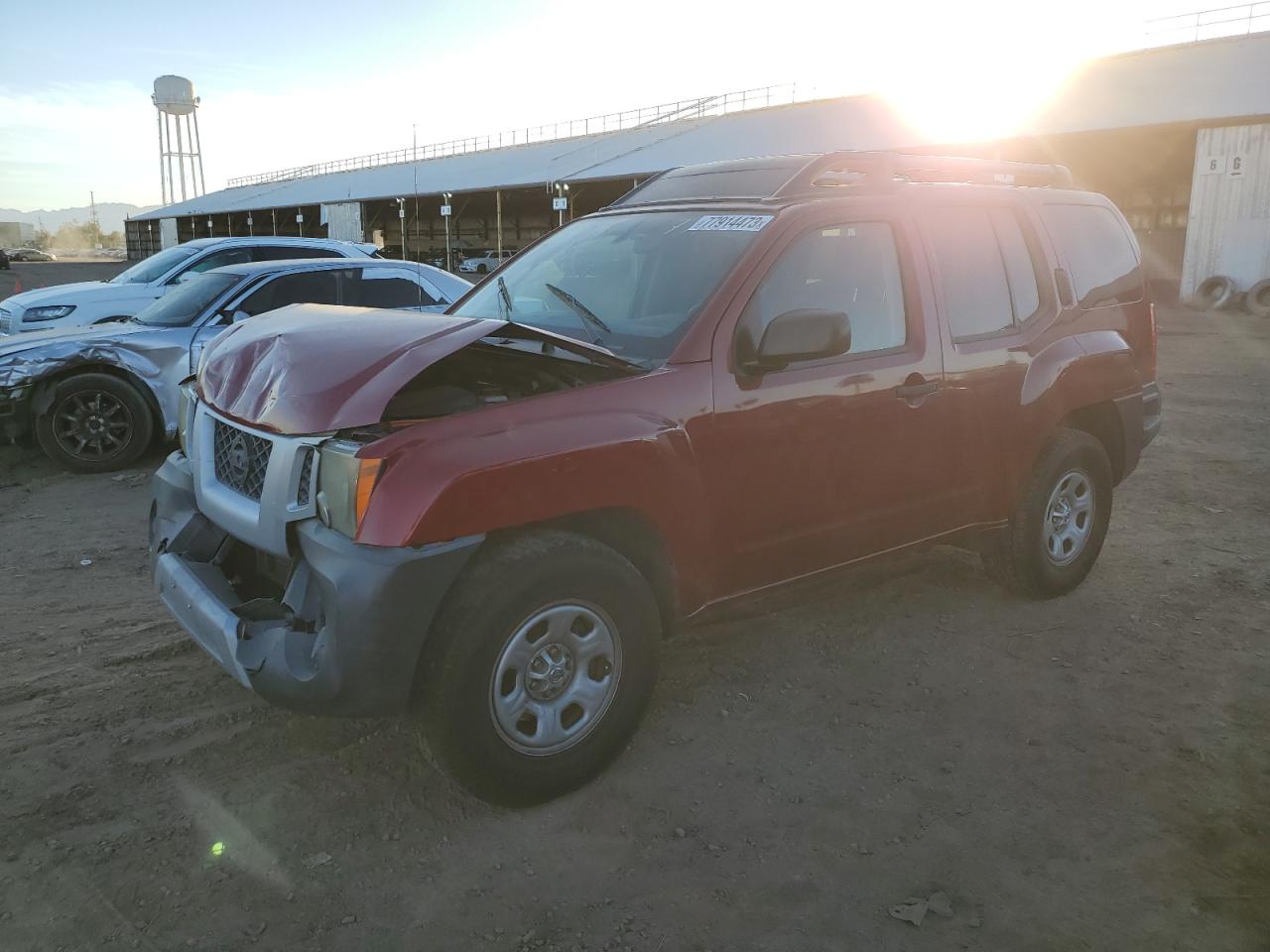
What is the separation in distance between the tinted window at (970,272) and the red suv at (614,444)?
0.01 meters

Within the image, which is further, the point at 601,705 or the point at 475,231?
the point at 475,231

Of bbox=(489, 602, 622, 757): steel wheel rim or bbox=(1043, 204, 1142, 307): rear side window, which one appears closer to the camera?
bbox=(489, 602, 622, 757): steel wheel rim

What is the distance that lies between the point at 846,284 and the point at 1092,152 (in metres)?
27.9

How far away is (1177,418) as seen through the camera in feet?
31.6

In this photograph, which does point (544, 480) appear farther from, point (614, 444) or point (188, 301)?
point (188, 301)

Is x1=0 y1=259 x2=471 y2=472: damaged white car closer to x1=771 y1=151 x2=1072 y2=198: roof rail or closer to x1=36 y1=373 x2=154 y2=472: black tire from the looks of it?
x1=36 y1=373 x2=154 y2=472: black tire

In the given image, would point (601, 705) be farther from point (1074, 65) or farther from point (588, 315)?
point (1074, 65)

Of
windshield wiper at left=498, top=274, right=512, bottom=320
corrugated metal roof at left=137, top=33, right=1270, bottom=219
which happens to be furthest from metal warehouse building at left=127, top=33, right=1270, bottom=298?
windshield wiper at left=498, top=274, right=512, bottom=320

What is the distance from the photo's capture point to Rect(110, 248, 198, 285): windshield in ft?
34.1

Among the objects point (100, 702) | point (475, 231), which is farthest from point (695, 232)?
point (475, 231)

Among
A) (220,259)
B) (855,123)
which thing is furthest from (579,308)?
(855,123)

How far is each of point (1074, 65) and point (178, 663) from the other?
95.3 feet

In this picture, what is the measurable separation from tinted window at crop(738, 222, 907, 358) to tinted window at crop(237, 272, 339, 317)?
5.51 meters

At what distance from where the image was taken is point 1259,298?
2045cm
